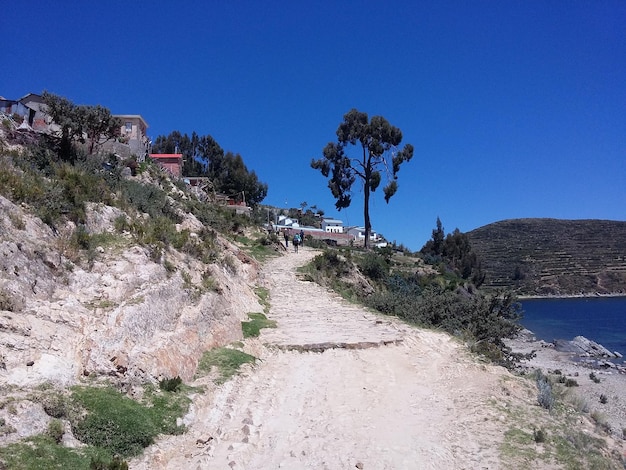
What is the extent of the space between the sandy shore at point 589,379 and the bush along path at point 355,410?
16.5 ft

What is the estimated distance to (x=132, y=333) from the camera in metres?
7.48

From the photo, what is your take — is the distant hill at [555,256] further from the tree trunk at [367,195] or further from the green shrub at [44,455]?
the green shrub at [44,455]

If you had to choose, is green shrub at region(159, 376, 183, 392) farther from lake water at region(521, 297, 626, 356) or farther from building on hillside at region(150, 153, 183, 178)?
lake water at region(521, 297, 626, 356)

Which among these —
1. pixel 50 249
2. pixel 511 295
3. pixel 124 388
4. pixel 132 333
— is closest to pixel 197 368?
pixel 132 333

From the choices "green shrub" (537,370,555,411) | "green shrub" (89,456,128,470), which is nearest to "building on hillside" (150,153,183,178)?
"green shrub" (537,370,555,411)

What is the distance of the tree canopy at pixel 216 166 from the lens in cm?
5469

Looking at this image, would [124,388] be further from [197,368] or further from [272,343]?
[272,343]

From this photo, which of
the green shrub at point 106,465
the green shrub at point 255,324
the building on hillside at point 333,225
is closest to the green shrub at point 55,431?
the green shrub at point 106,465

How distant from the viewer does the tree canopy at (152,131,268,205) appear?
179 ft

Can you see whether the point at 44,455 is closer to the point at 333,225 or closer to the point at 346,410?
the point at 346,410

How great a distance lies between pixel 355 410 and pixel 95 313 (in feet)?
15.8

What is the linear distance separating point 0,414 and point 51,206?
5761 millimetres

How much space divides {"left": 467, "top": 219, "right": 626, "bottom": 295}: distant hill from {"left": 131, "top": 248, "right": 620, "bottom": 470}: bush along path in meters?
82.0

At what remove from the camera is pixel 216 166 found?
64250 millimetres
